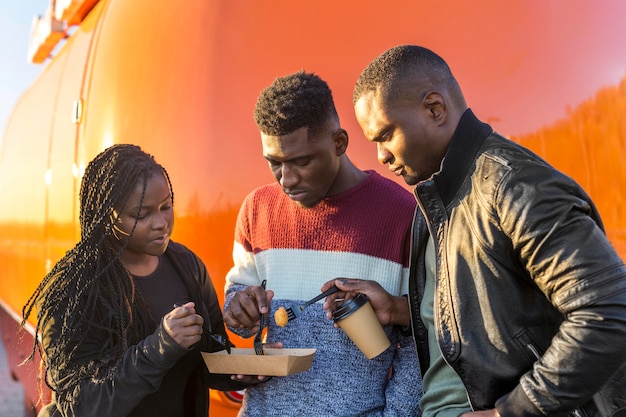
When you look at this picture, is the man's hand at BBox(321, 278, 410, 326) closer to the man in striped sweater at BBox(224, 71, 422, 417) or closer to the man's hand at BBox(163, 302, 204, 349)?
the man in striped sweater at BBox(224, 71, 422, 417)

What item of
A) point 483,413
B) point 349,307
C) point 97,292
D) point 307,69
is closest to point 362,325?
point 349,307

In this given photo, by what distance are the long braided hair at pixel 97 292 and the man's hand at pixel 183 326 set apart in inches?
6.9

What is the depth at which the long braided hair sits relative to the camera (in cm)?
171

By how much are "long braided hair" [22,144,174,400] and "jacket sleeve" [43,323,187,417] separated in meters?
0.02

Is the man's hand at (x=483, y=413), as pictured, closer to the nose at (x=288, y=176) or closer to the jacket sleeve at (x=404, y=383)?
the jacket sleeve at (x=404, y=383)

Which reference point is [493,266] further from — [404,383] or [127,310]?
[127,310]

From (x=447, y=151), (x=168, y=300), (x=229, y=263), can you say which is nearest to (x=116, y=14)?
(x=229, y=263)

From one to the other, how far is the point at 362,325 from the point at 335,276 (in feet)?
0.74

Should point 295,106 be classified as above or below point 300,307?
above

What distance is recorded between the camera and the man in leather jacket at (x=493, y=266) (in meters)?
1.14

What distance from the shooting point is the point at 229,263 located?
→ 85.8 inches

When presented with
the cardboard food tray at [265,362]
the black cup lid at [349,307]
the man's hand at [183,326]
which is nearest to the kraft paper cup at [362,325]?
the black cup lid at [349,307]

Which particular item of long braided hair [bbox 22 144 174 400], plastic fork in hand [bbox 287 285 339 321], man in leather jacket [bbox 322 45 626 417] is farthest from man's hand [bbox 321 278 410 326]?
long braided hair [bbox 22 144 174 400]

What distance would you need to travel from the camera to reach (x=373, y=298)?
1.66 m
